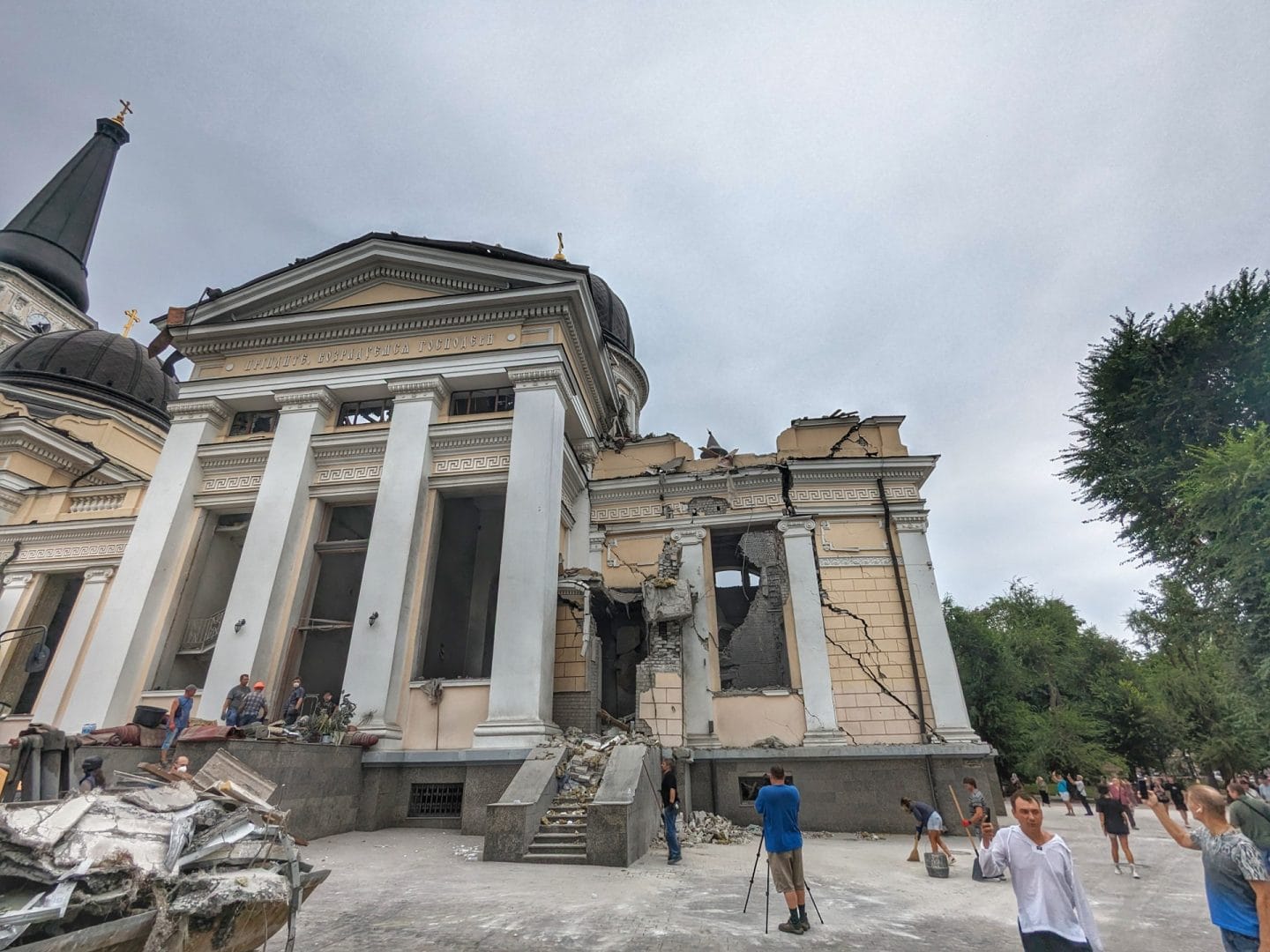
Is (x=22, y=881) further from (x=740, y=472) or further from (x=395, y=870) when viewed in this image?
(x=740, y=472)

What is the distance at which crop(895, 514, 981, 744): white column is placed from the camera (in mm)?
14086

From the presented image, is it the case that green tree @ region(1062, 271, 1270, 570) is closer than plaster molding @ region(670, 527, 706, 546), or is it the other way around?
green tree @ region(1062, 271, 1270, 570)

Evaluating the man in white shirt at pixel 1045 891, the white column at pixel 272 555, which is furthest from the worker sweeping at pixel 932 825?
the white column at pixel 272 555

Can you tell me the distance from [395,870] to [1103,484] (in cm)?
1866

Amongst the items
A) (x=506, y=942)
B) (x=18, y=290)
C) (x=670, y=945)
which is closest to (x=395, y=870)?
(x=506, y=942)

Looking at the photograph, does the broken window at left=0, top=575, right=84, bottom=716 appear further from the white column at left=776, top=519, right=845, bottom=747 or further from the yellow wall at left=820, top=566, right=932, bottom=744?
the yellow wall at left=820, top=566, right=932, bottom=744

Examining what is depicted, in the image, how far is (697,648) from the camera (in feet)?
50.9

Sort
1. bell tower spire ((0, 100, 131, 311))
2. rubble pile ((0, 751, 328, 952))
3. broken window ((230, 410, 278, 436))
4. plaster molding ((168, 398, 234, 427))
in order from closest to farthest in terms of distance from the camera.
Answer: rubble pile ((0, 751, 328, 952)) → plaster molding ((168, 398, 234, 427)) → broken window ((230, 410, 278, 436)) → bell tower spire ((0, 100, 131, 311))

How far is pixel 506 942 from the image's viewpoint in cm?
484

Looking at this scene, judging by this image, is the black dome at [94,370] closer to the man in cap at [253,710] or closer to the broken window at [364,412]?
the broken window at [364,412]

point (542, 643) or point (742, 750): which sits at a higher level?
point (542, 643)

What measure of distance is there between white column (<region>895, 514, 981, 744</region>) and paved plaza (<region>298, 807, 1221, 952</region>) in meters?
4.49

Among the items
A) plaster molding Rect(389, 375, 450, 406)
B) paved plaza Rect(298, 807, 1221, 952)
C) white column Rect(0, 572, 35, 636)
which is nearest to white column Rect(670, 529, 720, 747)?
paved plaza Rect(298, 807, 1221, 952)

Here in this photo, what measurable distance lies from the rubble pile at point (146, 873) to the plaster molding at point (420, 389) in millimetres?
12210
